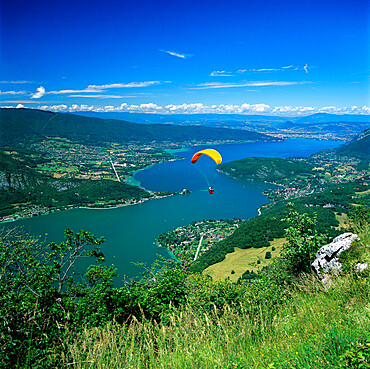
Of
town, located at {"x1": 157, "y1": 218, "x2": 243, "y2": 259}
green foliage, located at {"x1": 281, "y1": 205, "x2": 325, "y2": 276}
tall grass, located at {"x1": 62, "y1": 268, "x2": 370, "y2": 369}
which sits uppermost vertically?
tall grass, located at {"x1": 62, "y1": 268, "x2": 370, "y2": 369}

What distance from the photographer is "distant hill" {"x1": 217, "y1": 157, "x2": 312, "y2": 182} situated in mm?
109363

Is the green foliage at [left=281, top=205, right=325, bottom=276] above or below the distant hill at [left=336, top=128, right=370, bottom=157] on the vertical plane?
above

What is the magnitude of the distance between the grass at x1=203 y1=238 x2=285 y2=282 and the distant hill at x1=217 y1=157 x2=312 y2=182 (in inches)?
2903

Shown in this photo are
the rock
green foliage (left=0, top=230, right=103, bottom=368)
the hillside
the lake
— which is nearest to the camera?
green foliage (left=0, top=230, right=103, bottom=368)

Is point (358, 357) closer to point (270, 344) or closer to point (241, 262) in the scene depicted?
point (270, 344)

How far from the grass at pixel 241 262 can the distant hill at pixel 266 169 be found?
7373 centimetres

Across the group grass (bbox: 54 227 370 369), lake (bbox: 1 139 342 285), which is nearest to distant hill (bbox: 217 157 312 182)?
lake (bbox: 1 139 342 285)

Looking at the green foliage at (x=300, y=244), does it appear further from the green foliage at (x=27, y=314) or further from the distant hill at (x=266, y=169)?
the distant hill at (x=266, y=169)

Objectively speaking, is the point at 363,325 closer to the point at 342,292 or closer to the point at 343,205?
the point at 342,292

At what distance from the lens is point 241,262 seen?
32.8 meters

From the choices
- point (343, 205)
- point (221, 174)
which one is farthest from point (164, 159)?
point (343, 205)

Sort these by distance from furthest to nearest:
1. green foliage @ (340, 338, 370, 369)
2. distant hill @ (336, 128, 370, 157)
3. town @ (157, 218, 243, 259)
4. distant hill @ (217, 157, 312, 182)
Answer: distant hill @ (336, 128, 370, 157)
distant hill @ (217, 157, 312, 182)
town @ (157, 218, 243, 259)
green foliage @ (340, 338, 370, 369)

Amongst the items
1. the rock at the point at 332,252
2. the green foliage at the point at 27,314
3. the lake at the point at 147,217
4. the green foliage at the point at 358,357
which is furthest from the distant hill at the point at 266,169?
the green foliage at the point at 358,357

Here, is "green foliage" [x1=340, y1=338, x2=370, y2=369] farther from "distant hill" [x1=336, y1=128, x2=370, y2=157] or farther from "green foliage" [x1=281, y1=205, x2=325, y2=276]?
"distant hill" [x1=336, y1=128, x2=370, y2=157]
